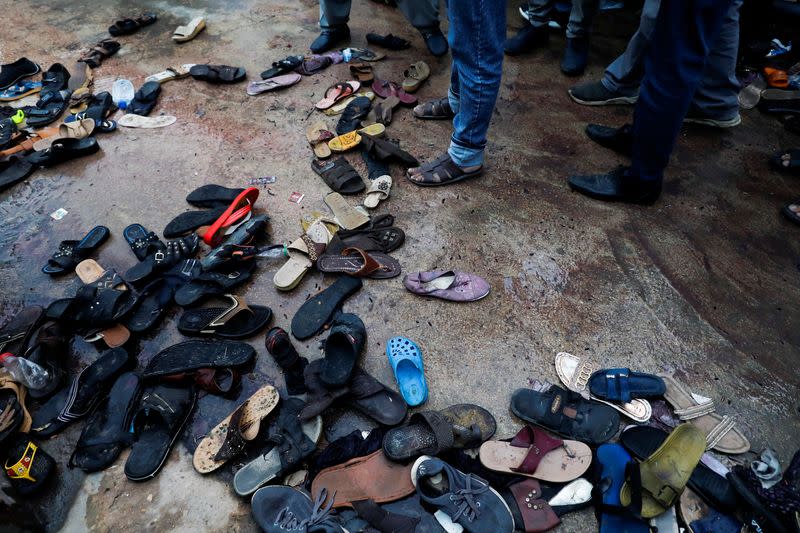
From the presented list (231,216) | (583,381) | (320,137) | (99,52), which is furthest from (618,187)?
(99,52)

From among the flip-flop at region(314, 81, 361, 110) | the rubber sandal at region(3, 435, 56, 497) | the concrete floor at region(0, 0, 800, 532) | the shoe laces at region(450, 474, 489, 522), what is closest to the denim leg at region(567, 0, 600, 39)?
the concrete floor at region(0, 0, 800, 532)

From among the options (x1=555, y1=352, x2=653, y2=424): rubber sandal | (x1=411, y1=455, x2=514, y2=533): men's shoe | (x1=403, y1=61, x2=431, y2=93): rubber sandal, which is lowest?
(x1=411, y1=455, x2=514, y2=533): men's shoe

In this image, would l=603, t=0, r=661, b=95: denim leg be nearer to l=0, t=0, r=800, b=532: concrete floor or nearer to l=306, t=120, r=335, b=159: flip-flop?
l=0, t=0, r=800, b=532: concrete floor

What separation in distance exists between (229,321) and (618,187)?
96.8 inches

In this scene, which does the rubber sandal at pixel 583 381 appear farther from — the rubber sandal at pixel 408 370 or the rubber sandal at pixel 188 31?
the rubber sandal at pixel 188 31

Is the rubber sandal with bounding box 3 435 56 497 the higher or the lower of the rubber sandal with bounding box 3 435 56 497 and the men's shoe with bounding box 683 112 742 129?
the lower

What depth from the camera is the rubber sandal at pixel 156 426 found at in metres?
1.88

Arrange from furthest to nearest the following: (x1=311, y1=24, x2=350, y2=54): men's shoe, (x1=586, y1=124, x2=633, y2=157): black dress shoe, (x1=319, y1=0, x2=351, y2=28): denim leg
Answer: (x1=311, y1=24, x2=350, y2=54): men's shoe < (x1=319, y1=0, x2=351, y2=28): denim leg < (x1=586, y1=124, x2=633, y2=157): black dress shoe

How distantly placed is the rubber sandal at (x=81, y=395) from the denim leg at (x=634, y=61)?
3.82 metres

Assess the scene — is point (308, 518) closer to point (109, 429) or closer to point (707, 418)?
point (109, 429)

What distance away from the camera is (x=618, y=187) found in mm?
2869

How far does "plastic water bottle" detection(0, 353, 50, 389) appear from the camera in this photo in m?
2.10

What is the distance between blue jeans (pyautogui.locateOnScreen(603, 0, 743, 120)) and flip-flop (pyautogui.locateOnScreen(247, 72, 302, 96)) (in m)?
2.61

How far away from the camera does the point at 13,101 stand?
12.9 feet
